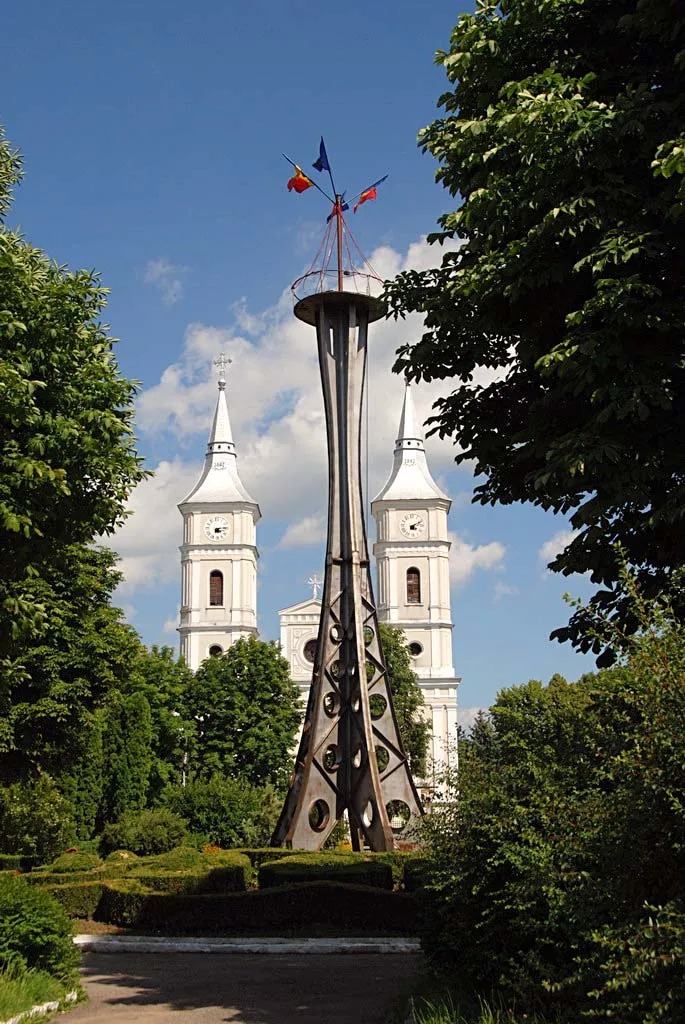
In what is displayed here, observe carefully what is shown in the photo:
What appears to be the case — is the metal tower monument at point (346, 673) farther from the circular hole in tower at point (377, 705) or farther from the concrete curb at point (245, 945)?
the concrete curb at point (245, 945)

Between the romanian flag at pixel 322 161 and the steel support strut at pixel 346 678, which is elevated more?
the romanian flag at pixel 322 161

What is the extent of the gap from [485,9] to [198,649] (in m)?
59.7

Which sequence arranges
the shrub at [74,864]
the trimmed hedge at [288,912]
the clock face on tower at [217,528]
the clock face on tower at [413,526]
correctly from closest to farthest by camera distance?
the trimmed hedge at [288,912]
the shrub at [74,864]
the clock face on tower at [413,526]
the clock face on tower at [217,528]

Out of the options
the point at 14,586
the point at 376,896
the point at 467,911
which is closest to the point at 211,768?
the point at 376,896

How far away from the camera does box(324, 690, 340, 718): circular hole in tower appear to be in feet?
71.7

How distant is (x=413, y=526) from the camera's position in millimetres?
70125

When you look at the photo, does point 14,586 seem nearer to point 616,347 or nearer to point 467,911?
point 467,911

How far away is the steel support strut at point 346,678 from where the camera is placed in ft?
70.0

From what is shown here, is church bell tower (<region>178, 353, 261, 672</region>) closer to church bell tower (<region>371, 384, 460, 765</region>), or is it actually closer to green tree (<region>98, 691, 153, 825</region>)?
church bell tower (<region>371, 384, 460, 765</region>)

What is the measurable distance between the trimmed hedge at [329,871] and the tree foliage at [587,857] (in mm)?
9647

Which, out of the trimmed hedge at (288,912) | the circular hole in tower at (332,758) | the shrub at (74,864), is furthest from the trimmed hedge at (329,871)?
the shrub at (74,864)

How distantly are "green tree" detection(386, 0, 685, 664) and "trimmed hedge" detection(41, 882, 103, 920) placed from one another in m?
12.8

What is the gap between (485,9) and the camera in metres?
9.91

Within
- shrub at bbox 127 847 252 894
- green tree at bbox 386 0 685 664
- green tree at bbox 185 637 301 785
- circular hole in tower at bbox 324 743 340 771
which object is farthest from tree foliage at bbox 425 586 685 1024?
green tree at bbox 185 637 301 785
